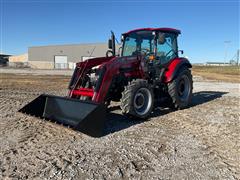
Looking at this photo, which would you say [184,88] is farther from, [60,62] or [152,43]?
[60,62]

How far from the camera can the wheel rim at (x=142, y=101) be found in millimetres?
6906

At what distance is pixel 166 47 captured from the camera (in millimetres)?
8430

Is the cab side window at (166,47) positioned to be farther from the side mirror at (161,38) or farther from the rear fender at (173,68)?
the rear fender at (173,68)

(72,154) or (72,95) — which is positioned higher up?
(72,95)

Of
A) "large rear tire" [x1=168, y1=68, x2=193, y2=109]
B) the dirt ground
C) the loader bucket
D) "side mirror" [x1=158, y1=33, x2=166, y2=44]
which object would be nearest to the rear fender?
"large rear tire" [x1=168, y1=68, x2=193, y2=109]

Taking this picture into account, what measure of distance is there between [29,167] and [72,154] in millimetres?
772

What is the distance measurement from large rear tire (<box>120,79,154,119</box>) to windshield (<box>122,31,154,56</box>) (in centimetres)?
149

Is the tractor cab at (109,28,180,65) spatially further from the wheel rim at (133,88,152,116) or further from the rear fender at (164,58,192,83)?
the wheel rim at (133,88,152,116)

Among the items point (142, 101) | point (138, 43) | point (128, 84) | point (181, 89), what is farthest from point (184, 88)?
point (128, 84)

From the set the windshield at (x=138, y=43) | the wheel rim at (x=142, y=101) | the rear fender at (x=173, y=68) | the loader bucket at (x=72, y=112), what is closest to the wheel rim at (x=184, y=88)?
the rear fender at (x=173, y=68)

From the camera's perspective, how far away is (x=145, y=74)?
25.2ft

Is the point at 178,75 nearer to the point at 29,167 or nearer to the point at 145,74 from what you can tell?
the point at 145,74

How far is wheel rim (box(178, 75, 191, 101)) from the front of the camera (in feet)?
29.2

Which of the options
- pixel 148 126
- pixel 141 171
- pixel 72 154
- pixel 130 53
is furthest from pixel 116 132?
pixel 130 53
